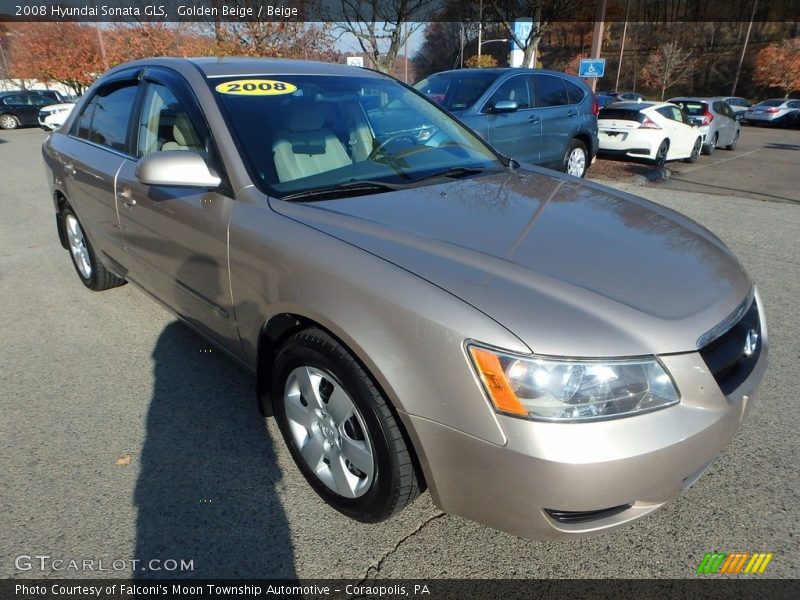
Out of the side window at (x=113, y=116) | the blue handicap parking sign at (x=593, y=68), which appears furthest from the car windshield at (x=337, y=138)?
the blue handicap parking sign at (x=593, y=68)

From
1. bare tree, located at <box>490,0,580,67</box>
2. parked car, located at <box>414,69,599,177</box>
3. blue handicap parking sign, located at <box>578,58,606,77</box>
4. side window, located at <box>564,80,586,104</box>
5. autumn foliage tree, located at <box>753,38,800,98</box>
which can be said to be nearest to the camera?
parked car, located at <box>414,69,599,177</box>

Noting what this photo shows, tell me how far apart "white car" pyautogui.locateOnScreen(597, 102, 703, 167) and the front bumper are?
11.0 m

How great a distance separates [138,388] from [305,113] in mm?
1798

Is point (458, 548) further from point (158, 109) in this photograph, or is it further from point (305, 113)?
point (158, 109)

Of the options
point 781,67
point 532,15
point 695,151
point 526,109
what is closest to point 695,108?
point 695,151

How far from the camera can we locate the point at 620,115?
475 inches

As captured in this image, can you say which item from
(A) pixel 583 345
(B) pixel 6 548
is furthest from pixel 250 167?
(B) pixel 6 548

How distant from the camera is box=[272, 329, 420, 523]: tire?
1812mm

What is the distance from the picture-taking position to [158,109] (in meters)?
2.96

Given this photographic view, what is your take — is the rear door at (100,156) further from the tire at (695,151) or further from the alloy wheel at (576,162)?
the tire at (695,151)

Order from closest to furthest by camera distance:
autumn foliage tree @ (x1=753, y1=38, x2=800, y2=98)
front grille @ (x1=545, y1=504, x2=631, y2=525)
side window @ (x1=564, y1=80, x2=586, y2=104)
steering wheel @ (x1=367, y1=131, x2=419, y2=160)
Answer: front grille @ (x1=545, y1=504, x2=631, y2=525) → steering wheel @ (x1=367, y1=131, x2=419, y2=160) → side window @ (x1=564, y1=80, x2=586, y2=104) → autumn foliage tree @ (x1=753, y1=38, x2=800, y2=98)

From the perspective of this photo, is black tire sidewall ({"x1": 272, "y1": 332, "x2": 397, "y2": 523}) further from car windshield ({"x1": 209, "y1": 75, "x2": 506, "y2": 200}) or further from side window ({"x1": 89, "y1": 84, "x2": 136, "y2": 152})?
side window ({"x1": 89, "y1": 84, "x2": 136, "y2": 152})

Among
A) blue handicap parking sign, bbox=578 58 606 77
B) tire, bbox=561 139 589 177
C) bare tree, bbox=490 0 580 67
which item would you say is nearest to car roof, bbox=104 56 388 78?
tire, bbox=561 139 589 177

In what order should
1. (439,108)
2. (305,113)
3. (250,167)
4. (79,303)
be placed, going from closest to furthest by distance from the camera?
(250,167), (305,113), (439,108), (79,303)
